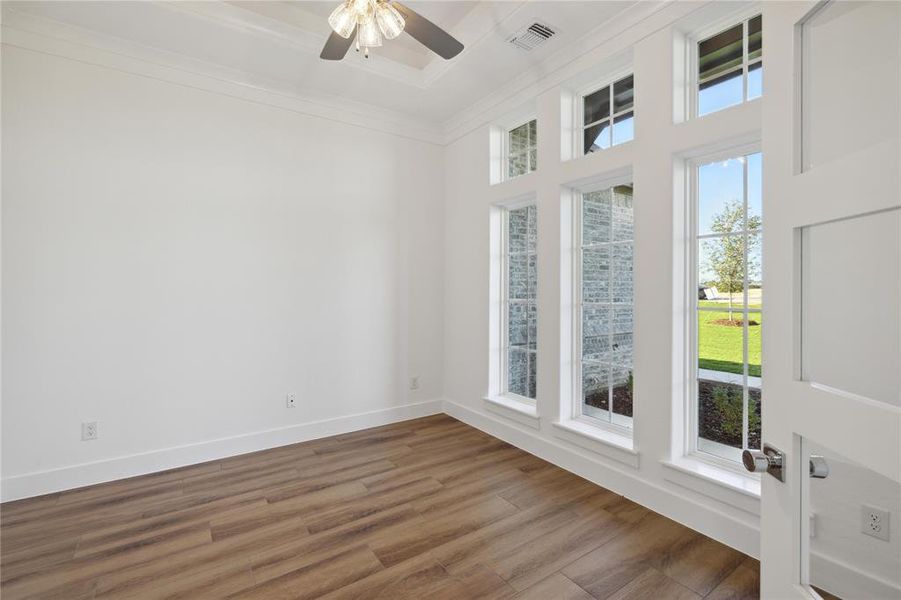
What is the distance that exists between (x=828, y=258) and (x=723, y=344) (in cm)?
168

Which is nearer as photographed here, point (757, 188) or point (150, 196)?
point (757, 188)

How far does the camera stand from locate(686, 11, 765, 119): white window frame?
2123 mm

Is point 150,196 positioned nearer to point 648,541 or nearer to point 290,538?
point 290,538

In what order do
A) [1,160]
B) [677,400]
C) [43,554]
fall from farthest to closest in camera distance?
[1,160]
[677,400]
[43,554]

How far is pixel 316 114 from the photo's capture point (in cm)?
359

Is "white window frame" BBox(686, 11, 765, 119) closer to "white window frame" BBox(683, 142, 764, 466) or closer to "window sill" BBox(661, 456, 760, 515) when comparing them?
"white window frame" BBox(683, 142, 764, 466)

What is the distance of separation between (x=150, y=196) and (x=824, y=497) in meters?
3.78

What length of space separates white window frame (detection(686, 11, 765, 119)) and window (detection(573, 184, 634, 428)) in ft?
2.08

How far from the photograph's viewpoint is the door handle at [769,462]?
0.89 m

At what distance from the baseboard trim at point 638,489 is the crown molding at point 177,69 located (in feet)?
9.89

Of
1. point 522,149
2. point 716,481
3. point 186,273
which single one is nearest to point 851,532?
point 716,481

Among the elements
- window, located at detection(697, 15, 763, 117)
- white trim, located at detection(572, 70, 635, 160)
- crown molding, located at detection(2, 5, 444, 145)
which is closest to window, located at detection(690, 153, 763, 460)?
window, located at detection(697, 15, 763, 117)

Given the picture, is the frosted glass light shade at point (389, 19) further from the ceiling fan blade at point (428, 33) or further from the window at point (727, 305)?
the window at point (727, 305)

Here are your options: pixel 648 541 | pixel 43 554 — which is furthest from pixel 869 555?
pixel 43 554
